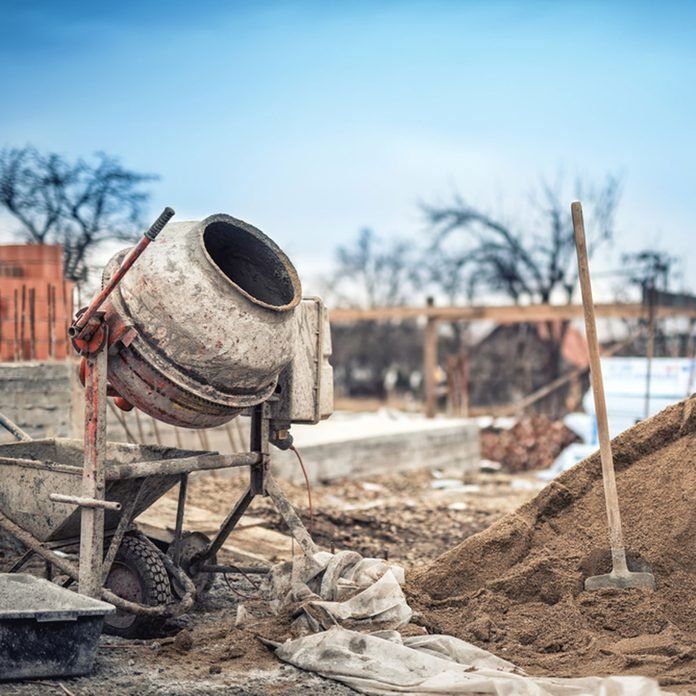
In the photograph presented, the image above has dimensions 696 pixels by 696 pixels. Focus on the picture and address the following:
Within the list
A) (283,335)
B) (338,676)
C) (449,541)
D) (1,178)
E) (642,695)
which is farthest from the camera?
(1,178)

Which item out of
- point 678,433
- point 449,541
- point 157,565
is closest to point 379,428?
point 449,541

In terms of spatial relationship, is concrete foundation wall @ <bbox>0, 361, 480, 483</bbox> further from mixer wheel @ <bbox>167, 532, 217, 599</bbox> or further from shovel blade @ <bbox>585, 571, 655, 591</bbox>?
shovel blade @ <bbox>585, 571, 655, 591</bbox>

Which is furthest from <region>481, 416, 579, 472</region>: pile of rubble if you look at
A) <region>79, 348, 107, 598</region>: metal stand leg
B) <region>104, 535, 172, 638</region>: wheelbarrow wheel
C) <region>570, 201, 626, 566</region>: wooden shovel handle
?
<region>79, 348, 107, 598</region>: metal stand leg

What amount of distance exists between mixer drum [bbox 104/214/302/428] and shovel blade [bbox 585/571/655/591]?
6.46 ft

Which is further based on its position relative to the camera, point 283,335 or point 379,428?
point 379,428

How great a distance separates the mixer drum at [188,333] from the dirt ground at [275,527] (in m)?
1.10

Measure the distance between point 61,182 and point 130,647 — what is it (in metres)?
11.4

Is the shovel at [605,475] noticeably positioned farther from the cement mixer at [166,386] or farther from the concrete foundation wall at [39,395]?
the concrete foundation wall at [39,395]

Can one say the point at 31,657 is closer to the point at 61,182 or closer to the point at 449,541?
the point at 449,541

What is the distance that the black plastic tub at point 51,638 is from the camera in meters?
3.86

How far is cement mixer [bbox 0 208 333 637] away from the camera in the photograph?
14.8 feet

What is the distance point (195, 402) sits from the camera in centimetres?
470

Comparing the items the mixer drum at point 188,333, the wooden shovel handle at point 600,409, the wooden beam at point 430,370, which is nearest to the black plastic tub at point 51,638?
the mixer drum at point 188,333

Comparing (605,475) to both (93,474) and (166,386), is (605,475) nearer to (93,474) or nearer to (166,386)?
(166,386)
